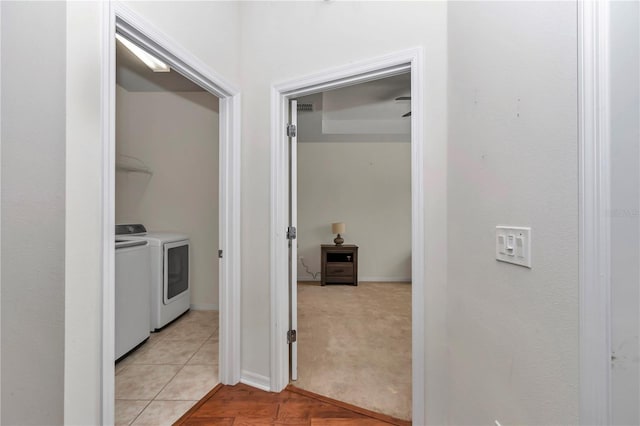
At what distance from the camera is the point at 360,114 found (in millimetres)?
4168

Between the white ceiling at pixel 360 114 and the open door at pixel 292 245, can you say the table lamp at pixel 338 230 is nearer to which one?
the white ceiling at pixel 360 114

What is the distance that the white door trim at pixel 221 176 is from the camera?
3.56ft

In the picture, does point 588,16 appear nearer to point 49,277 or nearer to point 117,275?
point 49,277

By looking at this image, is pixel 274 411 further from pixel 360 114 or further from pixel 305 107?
pixel 360 114

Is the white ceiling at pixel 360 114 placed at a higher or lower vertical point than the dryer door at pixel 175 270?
higher

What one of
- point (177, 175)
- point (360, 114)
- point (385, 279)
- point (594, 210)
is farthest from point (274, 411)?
point (360, 114)

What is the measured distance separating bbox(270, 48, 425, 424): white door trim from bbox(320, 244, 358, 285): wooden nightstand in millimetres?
2770

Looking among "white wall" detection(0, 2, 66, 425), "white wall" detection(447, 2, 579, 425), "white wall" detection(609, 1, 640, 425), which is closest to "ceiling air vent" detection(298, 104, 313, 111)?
"white wall" detection(447, 2, 579, 425)

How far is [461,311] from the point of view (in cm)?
126

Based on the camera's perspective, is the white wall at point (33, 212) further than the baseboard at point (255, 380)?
No

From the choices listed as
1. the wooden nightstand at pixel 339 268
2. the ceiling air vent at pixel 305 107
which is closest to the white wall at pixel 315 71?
the ceiling air vent at pixel 305 107

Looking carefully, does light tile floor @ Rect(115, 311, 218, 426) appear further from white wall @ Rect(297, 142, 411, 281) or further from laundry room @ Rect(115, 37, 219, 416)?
white wall @ Rect(297, 142, 411, 281)

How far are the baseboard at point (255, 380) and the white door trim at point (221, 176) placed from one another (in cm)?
5

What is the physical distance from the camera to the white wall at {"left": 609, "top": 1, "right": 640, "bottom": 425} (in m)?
0.62
